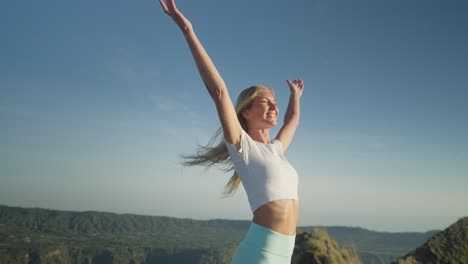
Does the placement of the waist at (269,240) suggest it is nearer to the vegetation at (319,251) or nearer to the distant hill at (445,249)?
the vegetation at (319,251)

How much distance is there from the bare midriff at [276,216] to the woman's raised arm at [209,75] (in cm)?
63

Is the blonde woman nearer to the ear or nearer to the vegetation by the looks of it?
the ear

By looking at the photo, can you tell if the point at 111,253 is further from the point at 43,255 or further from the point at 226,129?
the point at 226,129

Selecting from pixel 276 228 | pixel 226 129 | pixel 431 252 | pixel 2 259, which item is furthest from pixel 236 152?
pixel 2 259

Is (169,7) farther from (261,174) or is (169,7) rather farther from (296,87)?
(296,87)

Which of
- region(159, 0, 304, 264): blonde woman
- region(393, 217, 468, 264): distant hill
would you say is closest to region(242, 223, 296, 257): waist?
region(159, 0, 304, 264): blonde woman

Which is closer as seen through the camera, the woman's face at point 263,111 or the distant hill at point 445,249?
the woman's face at point 263,111

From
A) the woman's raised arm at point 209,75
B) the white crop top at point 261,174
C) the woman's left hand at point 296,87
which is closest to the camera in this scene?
the woman's raised arm at point 209,75

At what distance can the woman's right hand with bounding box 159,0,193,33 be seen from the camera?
7.95 feet

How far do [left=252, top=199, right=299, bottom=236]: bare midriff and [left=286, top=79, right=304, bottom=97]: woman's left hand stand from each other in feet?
7.29

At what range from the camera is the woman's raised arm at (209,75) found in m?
2.34

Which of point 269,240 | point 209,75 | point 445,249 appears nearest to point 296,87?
point 209,75

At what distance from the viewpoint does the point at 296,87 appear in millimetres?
4500

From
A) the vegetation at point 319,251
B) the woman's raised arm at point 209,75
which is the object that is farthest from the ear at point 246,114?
the vegetation at point 319,251
